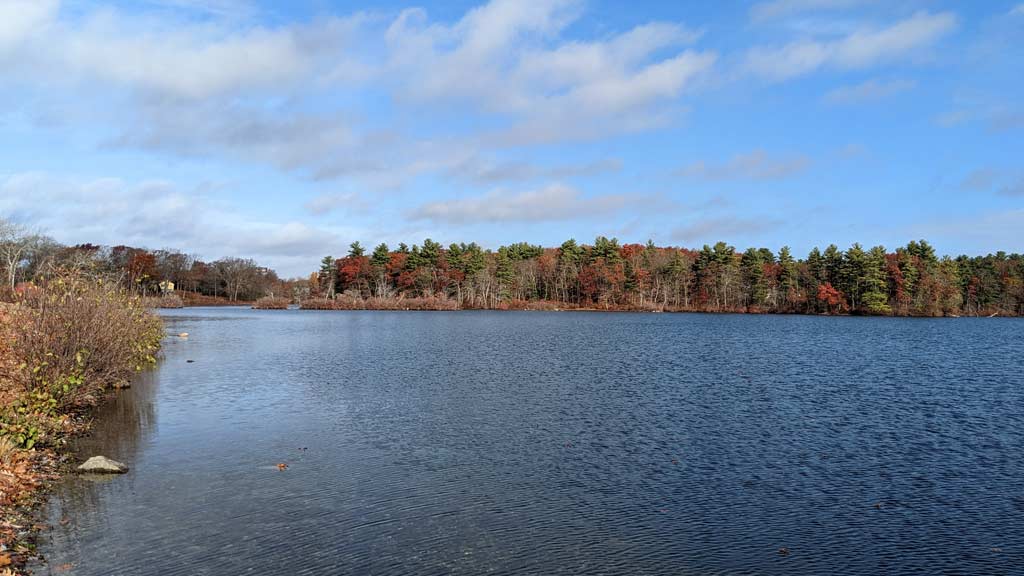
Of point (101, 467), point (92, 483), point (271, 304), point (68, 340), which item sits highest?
point (271, 304)

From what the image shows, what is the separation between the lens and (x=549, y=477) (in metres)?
14.2

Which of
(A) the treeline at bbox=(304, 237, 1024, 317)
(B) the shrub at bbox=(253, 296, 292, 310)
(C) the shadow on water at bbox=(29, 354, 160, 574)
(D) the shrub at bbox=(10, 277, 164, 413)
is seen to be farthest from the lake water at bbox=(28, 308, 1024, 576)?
(B) the shrub at bbox=(253, 296, 292, 310)

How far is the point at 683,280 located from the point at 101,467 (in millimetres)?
126778

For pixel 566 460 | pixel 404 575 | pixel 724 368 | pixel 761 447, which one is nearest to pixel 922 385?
pixel 724 368

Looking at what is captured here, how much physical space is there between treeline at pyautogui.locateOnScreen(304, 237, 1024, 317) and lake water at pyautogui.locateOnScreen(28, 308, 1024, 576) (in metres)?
93.9

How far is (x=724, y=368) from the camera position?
34.0 m

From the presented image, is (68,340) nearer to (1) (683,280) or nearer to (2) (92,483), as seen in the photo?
(2) (92,483)

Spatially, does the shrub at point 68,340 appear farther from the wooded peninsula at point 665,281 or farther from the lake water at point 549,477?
the wooded peninsula at point 665,281

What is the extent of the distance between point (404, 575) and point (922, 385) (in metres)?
27.7

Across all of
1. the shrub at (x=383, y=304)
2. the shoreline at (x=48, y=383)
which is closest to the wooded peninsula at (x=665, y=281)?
the shrub at (x=383, y=304)

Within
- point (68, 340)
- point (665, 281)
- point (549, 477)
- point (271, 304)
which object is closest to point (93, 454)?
point (68, 340)

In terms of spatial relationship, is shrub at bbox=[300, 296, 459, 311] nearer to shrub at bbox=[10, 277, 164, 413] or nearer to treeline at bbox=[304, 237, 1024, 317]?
treeline at bbox=[304, 237, 1024, 317]

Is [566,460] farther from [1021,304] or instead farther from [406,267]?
[1021,304]

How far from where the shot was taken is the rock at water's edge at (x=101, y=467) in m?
13.7
